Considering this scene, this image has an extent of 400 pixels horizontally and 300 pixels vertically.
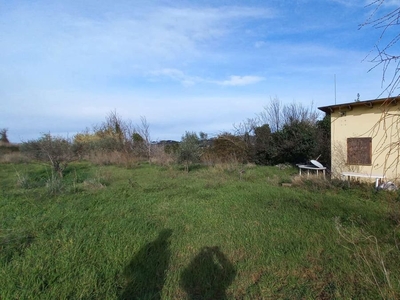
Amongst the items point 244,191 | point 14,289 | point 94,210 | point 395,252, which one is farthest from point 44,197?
point 395,252

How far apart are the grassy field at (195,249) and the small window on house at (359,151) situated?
403 centimetres

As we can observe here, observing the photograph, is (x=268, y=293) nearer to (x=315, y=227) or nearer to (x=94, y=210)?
(x=315, y=227)

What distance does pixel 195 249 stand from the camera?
4.10 m

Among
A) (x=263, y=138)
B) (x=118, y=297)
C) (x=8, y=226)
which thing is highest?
(x=263, y=138)

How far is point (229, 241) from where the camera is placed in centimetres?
434

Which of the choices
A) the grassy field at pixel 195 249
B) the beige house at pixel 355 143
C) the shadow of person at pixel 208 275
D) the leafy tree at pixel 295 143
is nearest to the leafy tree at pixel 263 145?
the leafy tree at pixel 295 143

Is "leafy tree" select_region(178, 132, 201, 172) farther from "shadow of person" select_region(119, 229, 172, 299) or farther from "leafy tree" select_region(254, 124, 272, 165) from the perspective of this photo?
"shadow of person" select_region(119, 229, 172, 299)

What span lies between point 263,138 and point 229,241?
14710mm

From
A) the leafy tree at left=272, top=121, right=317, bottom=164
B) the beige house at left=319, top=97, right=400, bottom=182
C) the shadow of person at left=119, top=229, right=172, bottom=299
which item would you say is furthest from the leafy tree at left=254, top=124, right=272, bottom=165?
the shadow of person at left=119, top=229, right=172, bottom=299

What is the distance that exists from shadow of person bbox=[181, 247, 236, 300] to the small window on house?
842cm

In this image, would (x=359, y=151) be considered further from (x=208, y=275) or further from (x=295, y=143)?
(x=208, y=275)

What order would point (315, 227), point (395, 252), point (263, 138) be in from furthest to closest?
point (263, 138)
point (315, 227)
point (395, 252)

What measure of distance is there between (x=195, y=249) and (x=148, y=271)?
0.83m

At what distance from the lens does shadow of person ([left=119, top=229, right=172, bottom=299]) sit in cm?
316
